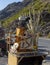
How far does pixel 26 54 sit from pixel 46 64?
10614 mm

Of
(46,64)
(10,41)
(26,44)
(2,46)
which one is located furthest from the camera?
(2,46)

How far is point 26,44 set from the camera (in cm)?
2255

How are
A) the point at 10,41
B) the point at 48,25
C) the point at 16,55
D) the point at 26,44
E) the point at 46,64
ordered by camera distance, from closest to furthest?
the point at 16,55, the point at 26,44, the point at 10,41, the point at 46,64, the point at 48,25

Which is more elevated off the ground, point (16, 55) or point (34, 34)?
point (34, 34)

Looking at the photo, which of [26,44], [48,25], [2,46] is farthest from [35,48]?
[48,25]

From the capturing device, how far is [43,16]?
383 feet

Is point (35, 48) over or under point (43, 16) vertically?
under

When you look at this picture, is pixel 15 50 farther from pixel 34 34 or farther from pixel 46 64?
pixel 46 64

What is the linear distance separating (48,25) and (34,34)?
88.3m

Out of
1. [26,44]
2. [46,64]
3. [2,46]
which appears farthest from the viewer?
[2,46]

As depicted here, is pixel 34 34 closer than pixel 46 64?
Yes

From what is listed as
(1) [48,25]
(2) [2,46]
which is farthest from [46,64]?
(1) [48,25]

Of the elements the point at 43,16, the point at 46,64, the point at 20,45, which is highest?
the point at 43,16

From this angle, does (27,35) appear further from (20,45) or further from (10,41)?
(10,41)
